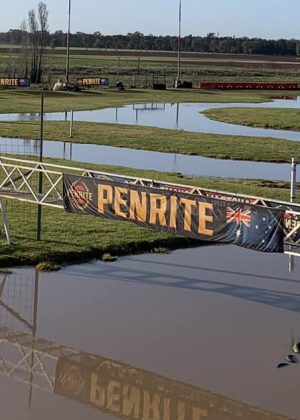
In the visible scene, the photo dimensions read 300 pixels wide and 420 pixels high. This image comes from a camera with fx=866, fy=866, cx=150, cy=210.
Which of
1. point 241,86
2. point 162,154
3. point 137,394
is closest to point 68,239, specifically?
point 137,394

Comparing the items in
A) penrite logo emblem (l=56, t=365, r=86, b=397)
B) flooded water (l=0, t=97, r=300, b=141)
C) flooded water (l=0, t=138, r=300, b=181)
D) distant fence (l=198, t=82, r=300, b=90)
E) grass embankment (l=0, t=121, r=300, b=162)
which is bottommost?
penrite logo emblem (l=56, t=365, r=86, b=397)

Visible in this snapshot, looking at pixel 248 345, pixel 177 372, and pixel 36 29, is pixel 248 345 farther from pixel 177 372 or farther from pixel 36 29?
pixel 36 29

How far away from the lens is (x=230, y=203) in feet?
47.4

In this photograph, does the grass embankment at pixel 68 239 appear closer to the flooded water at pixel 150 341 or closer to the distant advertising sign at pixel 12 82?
the flooded water at pixel 150 341

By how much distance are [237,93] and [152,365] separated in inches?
3173

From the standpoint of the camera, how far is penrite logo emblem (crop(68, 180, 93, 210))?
55.7 ft

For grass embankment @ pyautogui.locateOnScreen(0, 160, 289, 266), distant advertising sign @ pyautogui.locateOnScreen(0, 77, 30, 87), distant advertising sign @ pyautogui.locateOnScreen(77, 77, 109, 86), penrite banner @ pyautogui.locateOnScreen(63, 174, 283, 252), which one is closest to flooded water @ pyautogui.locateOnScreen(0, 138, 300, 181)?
grass embankment @ pyautogui.locateOnScreen(0, 160, 289, 266)

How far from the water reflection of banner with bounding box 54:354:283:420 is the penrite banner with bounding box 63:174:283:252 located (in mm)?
3267

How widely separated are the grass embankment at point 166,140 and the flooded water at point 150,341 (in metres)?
20.9

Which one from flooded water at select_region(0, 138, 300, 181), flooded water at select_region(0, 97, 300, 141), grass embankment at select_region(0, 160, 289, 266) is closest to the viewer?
grass embankment at select_region(0, 160, 289, 266)

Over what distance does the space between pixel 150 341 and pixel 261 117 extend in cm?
4725

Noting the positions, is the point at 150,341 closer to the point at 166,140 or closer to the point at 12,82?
the point at 166,140

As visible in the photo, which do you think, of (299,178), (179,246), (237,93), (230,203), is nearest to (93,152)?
(299,178)

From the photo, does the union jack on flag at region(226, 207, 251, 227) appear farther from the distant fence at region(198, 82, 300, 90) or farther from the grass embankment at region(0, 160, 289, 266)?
the distant fence at region(198, 82, 300, 90)
